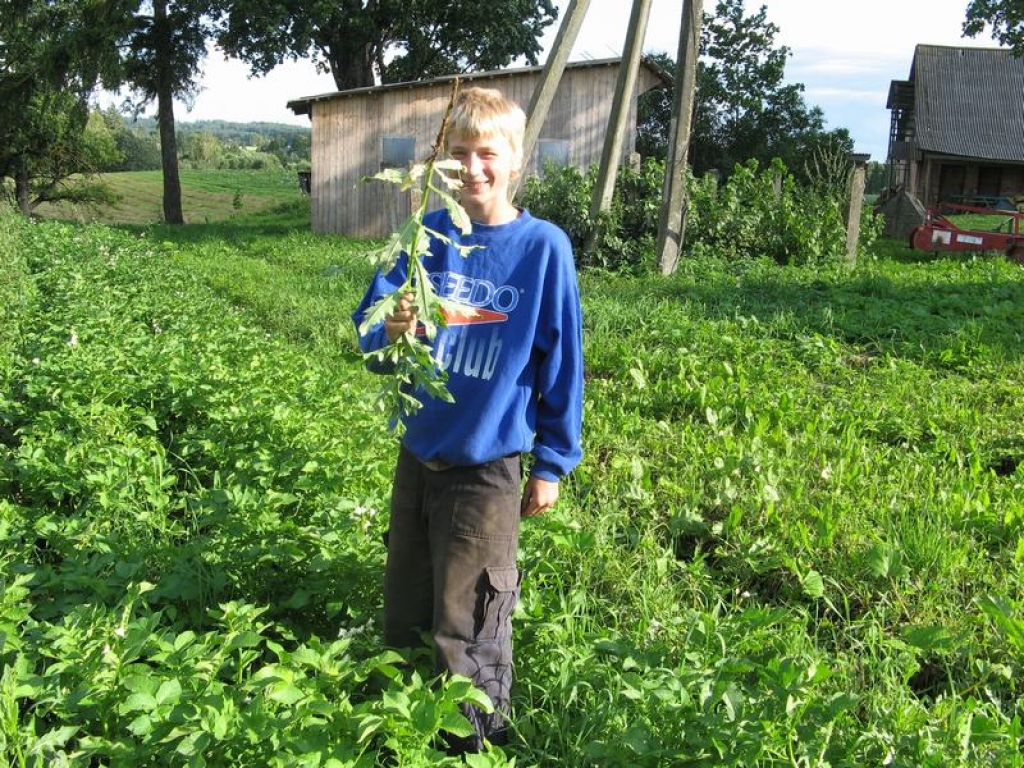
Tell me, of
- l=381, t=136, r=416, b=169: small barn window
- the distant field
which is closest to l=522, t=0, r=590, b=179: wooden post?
l=381, t=136, r=416, b=169: small barn window

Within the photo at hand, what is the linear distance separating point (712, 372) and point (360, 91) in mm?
15798

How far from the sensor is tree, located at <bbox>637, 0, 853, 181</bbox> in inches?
1373

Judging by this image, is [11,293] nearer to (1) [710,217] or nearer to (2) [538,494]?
(2) [538,494]

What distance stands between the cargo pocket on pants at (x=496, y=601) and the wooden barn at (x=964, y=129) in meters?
27.9

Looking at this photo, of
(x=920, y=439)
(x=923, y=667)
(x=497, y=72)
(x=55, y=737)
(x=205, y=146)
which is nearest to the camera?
(x=55, y=737)

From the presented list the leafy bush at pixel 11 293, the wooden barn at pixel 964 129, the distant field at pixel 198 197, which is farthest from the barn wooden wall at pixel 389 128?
the wooden barn at pixel 964 129

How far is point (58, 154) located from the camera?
29.6 metres

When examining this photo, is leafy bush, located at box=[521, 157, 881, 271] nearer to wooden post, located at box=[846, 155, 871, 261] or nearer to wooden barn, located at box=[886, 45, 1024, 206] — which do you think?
wooden post, located at box=[846, 155, 871, 261]

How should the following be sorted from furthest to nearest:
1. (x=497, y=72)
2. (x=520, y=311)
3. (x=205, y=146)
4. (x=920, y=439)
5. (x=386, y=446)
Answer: (x=205, y=146), (x=497, y=72), (x=920, y=439), (x=386, y=446), (x=520, y=311)

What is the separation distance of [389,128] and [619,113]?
9.98 metres

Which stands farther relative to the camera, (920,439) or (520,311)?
(920,439)

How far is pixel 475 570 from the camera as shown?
2646 millimetres

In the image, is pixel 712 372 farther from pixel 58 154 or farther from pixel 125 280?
pixel 58 154

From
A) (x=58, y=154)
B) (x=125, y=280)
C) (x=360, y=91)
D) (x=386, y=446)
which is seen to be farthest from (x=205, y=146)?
(x=386, y=446)
